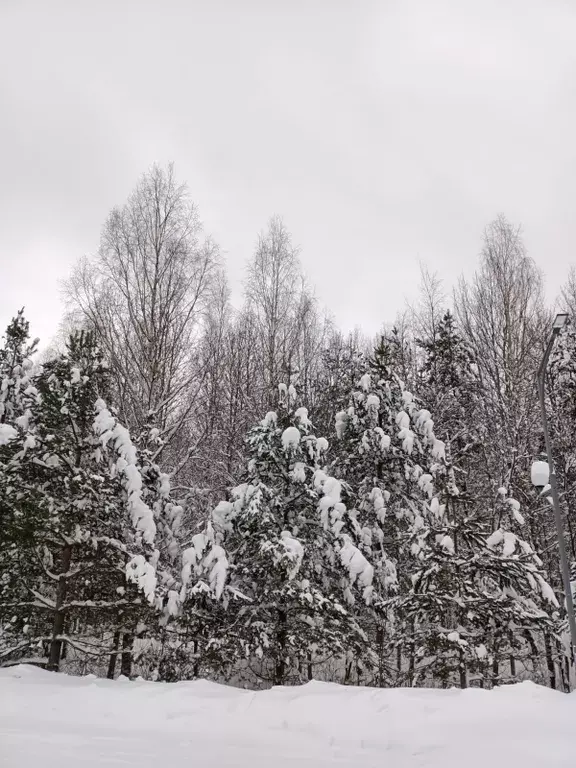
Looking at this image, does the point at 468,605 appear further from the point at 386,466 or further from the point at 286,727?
the point at 286,727

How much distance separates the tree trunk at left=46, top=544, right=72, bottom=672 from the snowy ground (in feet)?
7.48

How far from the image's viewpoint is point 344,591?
11.8 meters

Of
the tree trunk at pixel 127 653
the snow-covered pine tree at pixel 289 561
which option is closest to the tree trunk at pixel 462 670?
the snow-covered pine tree at pixel 289 561

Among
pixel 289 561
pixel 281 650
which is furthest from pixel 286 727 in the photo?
pixel 281 650

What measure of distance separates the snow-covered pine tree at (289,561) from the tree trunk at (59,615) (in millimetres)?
3200

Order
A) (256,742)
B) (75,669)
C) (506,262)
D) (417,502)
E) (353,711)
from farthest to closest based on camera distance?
1. (506,262)
2. (75,669)
3. (417,502)
4. (353,711)
5. (256,742)

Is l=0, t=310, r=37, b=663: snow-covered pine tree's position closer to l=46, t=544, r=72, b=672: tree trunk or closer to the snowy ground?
l=46, t=544, r=72, b=672: tree trunk

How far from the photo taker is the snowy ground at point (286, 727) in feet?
17.0

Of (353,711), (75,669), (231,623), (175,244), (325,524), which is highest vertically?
(175,244)

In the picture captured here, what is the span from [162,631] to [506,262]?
754 inches

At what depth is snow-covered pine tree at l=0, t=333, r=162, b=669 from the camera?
10.4 metres

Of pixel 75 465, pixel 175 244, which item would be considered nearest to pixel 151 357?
pixel 175 244

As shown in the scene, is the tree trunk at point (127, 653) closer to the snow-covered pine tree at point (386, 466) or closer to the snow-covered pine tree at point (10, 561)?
the snow-covered pine tree at point (10, 561)

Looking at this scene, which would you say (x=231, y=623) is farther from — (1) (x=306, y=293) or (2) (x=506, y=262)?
(2) (x=506, y=262)
